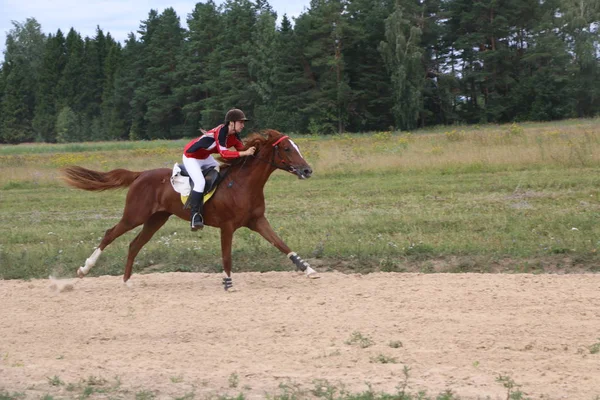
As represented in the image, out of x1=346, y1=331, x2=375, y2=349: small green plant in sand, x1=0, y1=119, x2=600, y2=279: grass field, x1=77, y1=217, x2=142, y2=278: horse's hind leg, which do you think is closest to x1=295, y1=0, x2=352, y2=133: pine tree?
x1=0, y1=119, x2=600, y2=279: grass field

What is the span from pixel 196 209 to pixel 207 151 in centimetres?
85

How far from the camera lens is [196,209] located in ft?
34.8

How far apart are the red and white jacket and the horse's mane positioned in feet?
0.46

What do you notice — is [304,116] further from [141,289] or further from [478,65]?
[141,289]

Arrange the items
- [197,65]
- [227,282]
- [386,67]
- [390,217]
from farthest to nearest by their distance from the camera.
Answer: [197,65], [386,67], [390,217], [227,282]

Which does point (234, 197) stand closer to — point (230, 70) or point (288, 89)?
point (288, 89)

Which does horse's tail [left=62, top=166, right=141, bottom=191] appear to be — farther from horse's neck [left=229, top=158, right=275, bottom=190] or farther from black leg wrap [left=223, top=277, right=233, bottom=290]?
black leg wrap [left=223, top=277, right=233, bottom=290]

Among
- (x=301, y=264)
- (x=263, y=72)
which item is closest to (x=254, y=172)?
(x=301, y=264)

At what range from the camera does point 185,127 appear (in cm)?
7956

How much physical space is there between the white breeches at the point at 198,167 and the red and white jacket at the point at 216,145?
0.06 metres

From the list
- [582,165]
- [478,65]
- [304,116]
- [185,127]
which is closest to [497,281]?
[582,165]

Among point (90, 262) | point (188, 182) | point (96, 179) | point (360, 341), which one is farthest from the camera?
point (96, 179)

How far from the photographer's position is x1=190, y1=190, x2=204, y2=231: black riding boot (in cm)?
1058

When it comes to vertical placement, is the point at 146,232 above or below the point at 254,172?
below
